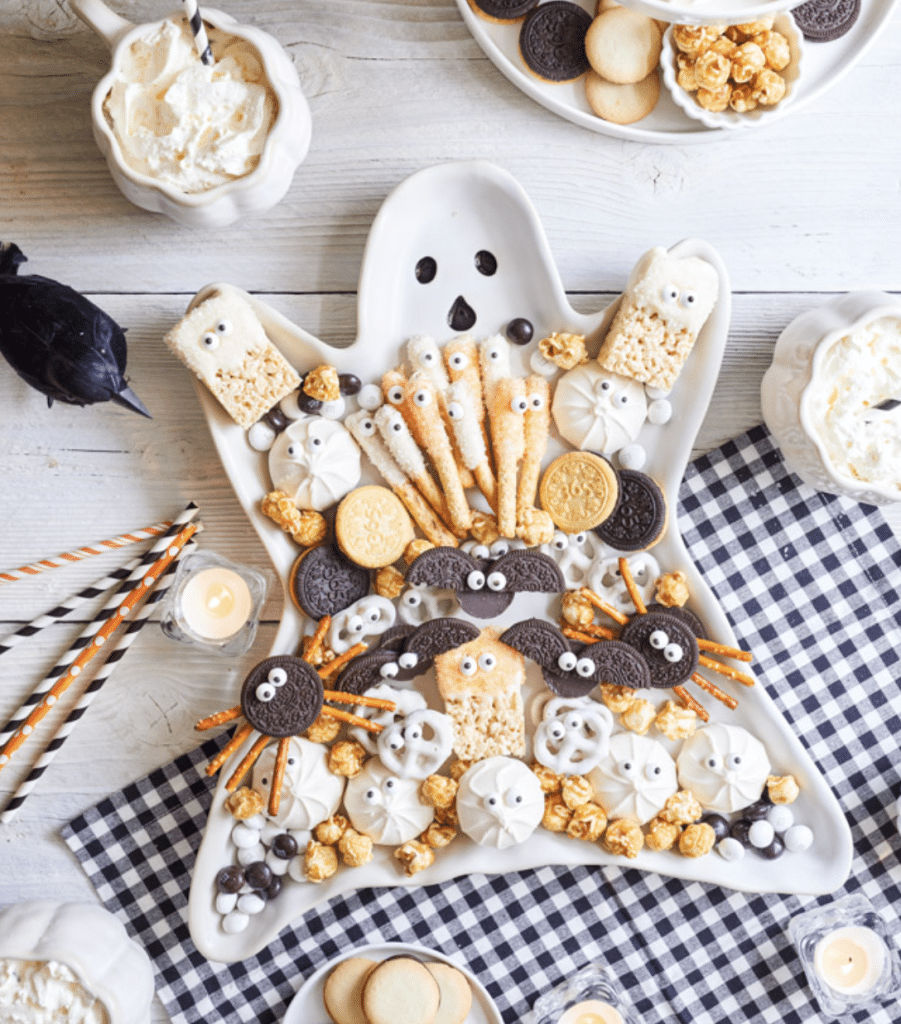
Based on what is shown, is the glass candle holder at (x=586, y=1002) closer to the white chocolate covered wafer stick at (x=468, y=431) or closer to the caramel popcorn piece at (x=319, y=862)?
the caramel popcorn piece at (x=319, y=862)

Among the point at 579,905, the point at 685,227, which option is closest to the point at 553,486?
the point at 685,227

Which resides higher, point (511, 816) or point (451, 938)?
point (511, 816)

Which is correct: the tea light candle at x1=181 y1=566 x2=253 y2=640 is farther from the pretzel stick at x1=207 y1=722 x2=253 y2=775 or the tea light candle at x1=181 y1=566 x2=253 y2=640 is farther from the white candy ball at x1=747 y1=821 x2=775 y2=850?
the white candy ball at x1=747 y1=821 x2=775 y2=850

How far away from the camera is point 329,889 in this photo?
1.62 meters

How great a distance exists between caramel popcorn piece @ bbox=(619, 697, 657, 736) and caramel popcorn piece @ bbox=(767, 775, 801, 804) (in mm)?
218

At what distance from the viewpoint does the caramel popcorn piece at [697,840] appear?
1.59 m

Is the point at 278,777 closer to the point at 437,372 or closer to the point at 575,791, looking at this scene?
the point at 575,791

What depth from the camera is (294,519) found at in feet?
5.24

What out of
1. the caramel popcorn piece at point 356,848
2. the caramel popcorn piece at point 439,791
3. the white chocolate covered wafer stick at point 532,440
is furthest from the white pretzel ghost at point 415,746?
the white chocolate covered wafer stick at point 532,440

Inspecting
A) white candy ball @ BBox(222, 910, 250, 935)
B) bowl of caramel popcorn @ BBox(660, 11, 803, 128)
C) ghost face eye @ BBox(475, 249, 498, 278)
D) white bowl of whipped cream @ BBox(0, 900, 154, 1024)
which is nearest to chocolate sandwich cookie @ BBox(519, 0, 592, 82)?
bowl of caramel popcorn @ BBox(660, 11, 803, 128)

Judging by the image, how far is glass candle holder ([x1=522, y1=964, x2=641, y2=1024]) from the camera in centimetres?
163

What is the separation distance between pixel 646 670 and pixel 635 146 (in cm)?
85

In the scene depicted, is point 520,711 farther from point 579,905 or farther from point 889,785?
point 889,785

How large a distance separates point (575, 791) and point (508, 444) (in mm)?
543
